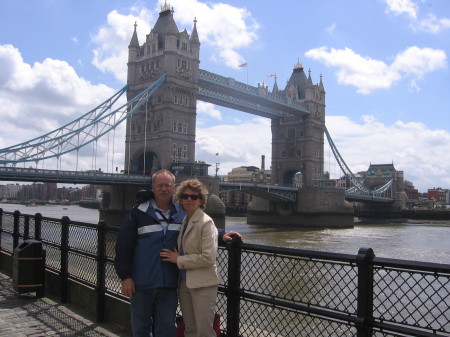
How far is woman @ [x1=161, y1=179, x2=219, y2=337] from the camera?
3.50 m

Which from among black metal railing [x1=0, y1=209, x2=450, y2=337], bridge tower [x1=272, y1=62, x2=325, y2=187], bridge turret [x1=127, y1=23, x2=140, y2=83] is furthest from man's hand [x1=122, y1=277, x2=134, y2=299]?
bridge tower [x1=272, y1=62, x2=325, y2=187]

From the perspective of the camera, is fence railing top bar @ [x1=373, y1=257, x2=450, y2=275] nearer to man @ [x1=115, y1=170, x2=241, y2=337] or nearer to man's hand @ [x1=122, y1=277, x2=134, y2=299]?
man @ [x1=115, y1=170, x2=241, y2=337]

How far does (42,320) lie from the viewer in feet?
18.1

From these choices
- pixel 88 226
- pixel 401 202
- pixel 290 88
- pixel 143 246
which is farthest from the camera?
pixel 401 202

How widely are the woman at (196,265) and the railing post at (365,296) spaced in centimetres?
102

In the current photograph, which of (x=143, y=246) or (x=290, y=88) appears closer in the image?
(x=143, y=246)

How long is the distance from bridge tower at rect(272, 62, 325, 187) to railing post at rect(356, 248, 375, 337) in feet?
195

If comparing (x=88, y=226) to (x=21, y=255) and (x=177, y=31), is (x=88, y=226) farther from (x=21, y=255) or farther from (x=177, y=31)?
(x=177, y=31)

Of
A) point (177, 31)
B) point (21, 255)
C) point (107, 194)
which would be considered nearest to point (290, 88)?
point (177, 31)

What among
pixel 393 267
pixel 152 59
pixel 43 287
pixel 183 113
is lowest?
pixel 43 287

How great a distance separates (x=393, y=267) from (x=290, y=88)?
209ft

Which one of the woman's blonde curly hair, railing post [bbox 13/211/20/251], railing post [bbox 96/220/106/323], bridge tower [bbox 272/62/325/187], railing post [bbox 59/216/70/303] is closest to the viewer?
the woman's blonde curly hair

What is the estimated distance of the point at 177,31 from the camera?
44656mm

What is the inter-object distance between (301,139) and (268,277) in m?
57.5
